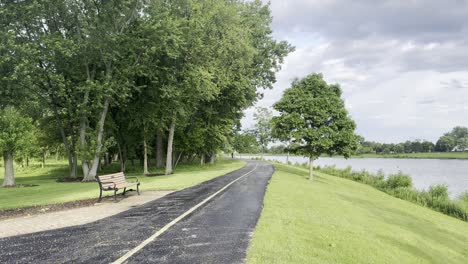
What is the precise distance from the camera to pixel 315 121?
2852 cm

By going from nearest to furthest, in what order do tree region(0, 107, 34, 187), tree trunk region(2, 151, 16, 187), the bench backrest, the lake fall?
the bench backrest < tree region(0, 107, 34, 187) < tree trunk region(2, 151, 16, 187) < the lake

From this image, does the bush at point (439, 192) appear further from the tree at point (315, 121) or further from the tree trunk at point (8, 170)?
the tree trunk at point (8, 170)

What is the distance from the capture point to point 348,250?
298 inches

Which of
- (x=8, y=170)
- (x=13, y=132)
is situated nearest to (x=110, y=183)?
(x=13, y=132)

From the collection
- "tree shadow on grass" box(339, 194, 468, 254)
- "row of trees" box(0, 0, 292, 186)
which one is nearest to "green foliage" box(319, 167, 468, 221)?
"tree shadow on grass" box(339, 194, 468, 254)

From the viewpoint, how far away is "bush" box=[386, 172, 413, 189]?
97.3 feet

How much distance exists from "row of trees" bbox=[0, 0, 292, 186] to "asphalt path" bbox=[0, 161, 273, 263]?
15431mm

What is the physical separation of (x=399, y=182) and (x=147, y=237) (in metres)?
28.1

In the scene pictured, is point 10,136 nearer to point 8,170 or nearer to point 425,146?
point 8,170

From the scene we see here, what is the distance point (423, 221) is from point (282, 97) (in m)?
17.0

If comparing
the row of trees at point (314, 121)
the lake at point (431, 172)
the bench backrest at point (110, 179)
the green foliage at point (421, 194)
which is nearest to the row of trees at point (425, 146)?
the lake at point (431, 172)

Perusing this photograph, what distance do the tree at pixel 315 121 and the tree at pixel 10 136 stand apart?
1951 centimetres

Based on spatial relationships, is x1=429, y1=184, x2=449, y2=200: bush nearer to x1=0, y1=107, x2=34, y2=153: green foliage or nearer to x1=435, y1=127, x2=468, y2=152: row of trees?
x1=0, y1=107, x2=34, y2=153: green foliage

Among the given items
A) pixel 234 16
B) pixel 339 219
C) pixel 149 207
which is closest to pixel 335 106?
pixel 234 16
